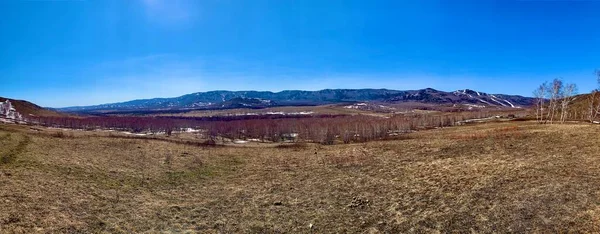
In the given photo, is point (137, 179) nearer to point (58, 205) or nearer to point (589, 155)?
point (58, 205)

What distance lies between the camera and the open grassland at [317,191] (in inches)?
901

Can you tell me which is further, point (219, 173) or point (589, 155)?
point (219, 173)

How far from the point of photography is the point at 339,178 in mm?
40188

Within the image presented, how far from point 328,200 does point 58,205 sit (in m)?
24.3

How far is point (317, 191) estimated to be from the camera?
34938 mm

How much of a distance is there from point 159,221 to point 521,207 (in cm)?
2911

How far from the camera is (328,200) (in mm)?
31453

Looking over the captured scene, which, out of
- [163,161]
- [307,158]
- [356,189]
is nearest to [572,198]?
[356,189]

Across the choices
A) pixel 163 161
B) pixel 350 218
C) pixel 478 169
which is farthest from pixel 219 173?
pixel 478 169

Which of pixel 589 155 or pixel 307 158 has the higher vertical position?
pixel 589 155

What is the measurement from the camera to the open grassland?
22875mm

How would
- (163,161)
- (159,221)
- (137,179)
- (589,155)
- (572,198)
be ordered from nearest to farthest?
(572,198) < (159,221) < (589,155) < (137,179) < (163,161)

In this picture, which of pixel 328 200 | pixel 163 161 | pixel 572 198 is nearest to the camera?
pixel 572 198

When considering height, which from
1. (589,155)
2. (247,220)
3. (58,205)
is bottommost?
(247,220)
